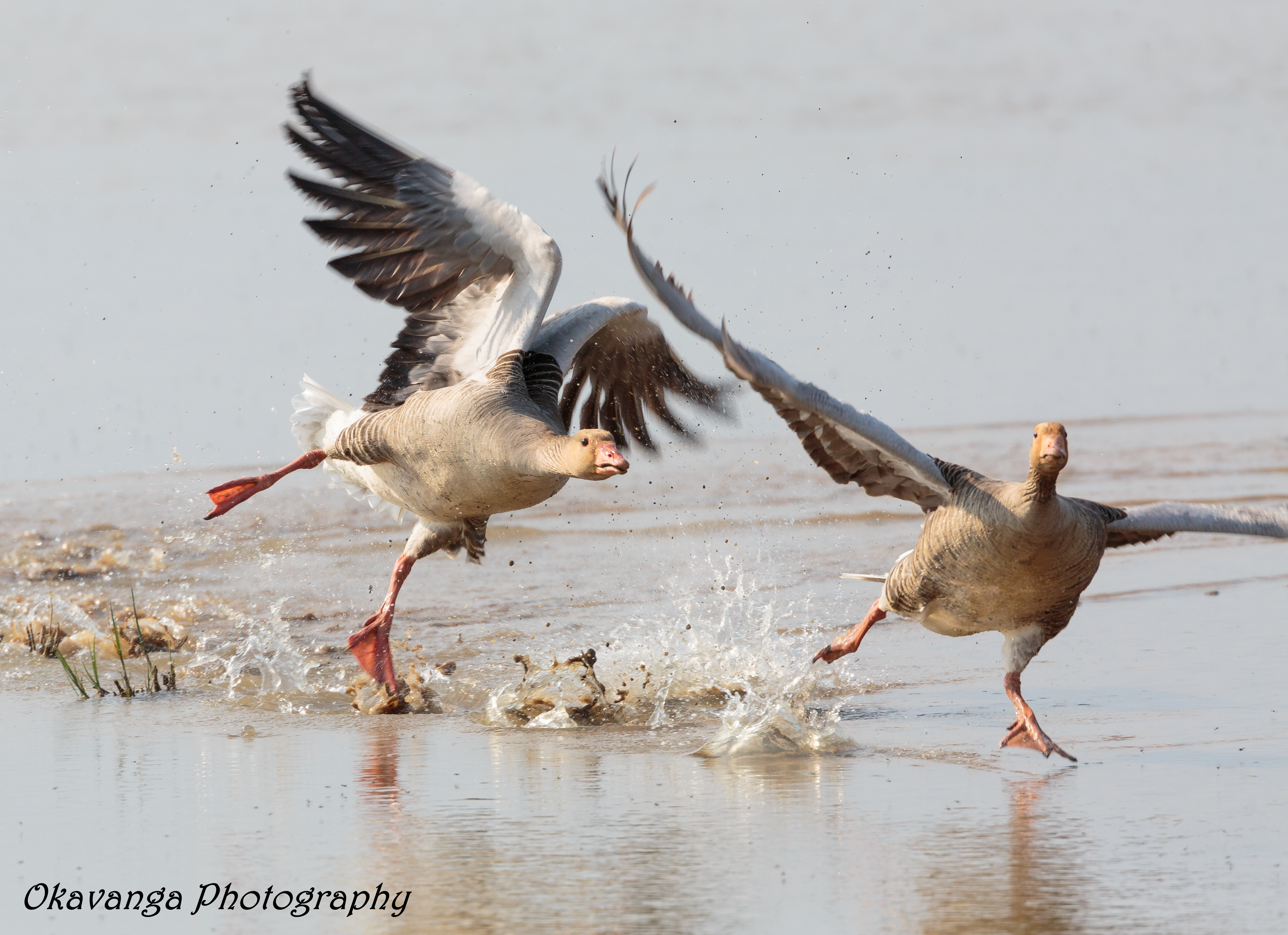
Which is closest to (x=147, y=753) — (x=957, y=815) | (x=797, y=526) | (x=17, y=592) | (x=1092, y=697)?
(x=957, y=815)

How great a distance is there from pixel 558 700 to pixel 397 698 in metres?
0.86

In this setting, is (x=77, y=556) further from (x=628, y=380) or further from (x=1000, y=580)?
(x=1000, y=580)

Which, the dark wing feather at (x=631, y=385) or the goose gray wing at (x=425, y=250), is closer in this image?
the goose gray wing at (x=425, y=250)

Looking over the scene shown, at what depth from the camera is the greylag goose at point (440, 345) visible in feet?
24.8

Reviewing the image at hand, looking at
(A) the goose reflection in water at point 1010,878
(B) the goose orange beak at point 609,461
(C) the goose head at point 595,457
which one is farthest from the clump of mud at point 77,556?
(A) the goose reflection in water at point 1010,878

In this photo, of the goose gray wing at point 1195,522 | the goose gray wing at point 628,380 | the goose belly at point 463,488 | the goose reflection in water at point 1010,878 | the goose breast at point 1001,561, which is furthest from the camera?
the goose gray wing at point 628,380

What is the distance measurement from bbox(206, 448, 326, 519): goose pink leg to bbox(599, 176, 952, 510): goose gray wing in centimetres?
330

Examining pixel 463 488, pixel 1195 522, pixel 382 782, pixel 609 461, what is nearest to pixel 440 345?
pixel 463 488

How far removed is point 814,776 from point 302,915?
2.21 m

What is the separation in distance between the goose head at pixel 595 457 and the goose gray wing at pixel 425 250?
1282 millimetres

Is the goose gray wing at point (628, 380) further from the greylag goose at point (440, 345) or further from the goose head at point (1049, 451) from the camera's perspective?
the goose head at point (1049, 451)

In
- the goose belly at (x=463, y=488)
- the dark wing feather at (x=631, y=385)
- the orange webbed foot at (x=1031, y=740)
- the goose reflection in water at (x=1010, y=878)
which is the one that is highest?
the dark wing feather at (x=631, y=385)

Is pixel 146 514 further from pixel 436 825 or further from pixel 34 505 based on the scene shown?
pixel 436 825

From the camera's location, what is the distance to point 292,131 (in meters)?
7.72
